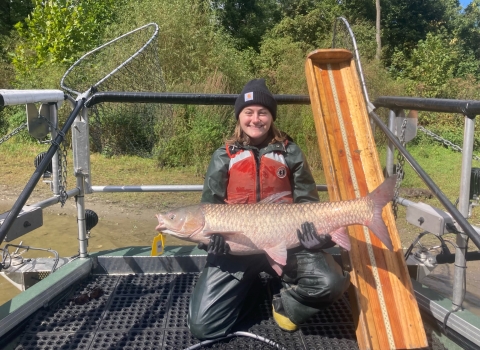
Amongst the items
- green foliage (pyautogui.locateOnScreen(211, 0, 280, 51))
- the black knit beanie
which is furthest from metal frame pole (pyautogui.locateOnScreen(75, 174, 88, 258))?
green foliage (pyautogui.locateOnScreen(211, 0, 280, 51))

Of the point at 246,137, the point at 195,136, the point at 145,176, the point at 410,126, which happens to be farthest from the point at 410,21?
the point at 246,137

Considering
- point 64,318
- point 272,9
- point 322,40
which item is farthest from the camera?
point 272,9

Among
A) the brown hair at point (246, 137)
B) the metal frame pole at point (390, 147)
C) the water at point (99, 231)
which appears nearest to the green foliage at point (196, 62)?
the water at point (99, 231)

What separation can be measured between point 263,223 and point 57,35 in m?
15.1

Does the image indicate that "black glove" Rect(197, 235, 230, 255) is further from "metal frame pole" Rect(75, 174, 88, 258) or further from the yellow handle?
"metal frame pole" Rect(75, 174, 88, 258)

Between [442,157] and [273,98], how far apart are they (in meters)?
13.6

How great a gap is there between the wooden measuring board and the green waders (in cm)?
20

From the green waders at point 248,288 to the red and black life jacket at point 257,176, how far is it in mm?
412

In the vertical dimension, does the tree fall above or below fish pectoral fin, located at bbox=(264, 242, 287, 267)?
above

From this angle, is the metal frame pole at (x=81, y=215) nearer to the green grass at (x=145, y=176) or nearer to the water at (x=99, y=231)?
the water at (x=99, y=231)

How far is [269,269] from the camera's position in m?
3.11

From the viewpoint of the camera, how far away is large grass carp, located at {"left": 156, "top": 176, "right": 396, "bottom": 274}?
8.30ft

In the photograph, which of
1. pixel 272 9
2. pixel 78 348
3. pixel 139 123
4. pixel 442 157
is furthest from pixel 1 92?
pixel 272 9

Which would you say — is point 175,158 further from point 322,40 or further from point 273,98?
point 322,40
